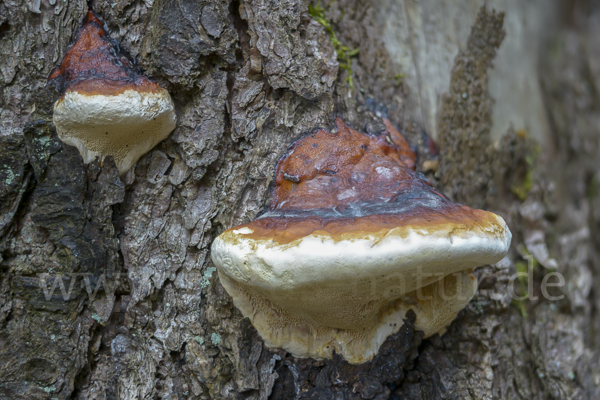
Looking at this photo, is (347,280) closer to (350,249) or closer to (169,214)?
(350,249)

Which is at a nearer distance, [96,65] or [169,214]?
[96,65]

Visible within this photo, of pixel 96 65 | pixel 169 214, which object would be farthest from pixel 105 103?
pixel 169 214

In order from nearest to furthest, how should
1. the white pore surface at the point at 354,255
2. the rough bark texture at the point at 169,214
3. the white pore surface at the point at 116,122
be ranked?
the white pore surface at the point at 354,255, the white pore surface at the point at 116,122, the rough bark texture at the point at 169,214

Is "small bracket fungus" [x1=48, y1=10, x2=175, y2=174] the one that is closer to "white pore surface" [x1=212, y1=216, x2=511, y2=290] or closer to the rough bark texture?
the rough bark texture

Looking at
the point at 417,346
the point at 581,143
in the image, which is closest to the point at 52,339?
the point at 417,346

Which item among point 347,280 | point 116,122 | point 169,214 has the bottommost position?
point 169,214

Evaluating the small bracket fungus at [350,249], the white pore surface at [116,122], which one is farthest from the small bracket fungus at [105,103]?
the small bracket fungus at [350,249]

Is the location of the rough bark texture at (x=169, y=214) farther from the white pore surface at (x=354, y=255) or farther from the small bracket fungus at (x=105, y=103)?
the white pore surface at (x=354, y=255)

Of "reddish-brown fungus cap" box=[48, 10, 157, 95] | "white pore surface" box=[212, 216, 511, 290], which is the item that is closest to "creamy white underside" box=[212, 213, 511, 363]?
"white pore surface" box=[212, 216, 511, 290]
